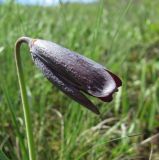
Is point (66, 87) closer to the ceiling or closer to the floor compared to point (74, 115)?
closer to the ceiling

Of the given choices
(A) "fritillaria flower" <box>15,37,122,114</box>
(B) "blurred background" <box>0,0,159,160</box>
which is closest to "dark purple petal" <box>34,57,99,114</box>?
(A) "fritillaria flower" <box>15,37,122,114</box>

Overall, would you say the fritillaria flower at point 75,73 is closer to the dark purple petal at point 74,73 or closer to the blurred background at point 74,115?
the dark purple petal at point 74,73

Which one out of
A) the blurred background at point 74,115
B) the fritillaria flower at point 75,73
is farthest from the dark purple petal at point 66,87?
the blurred background at point 74,115

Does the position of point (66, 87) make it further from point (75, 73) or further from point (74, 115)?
point (74, 115)

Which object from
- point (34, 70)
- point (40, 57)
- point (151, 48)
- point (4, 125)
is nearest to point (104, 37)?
point (151, 48)

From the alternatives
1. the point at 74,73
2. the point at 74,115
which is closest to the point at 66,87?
the point at 74,73

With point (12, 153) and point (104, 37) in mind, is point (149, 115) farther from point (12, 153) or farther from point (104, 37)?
point (104, 37)

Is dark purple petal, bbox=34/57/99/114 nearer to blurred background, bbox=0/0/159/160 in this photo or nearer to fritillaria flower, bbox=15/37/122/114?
fritillaria flower, bbox=15/37/122/114

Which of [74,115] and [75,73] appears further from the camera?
[74,115]
